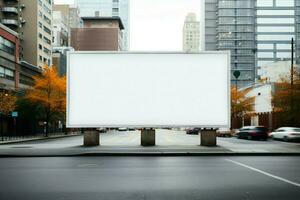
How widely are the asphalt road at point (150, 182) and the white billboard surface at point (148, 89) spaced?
1065cm

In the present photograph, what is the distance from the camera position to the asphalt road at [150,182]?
976cm

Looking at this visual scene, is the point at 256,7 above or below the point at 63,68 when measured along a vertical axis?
above

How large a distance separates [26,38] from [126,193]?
339 ft

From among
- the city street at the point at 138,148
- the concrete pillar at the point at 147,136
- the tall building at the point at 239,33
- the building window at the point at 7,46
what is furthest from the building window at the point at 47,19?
the concrete pillar at the point at 147,136

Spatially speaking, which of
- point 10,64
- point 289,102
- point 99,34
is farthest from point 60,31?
point 289,102

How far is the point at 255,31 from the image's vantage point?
576ft

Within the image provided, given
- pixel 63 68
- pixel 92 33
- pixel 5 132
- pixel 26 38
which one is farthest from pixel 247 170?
pixel 92 33

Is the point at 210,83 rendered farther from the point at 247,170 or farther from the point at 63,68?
the point at 63,68

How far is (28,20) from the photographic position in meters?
108

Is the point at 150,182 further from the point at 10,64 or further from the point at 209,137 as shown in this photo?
the point at 10,64

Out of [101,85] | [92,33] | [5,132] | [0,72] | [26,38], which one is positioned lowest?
[5,132]

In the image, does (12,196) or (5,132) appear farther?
(5,132)

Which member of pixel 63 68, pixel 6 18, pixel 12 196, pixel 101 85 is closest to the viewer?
pixel 12 196

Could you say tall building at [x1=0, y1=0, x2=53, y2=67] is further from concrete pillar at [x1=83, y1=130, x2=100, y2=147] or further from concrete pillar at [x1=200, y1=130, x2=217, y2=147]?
concrete pillar at [x1=200, y1=130, x2=217, y2=147]
